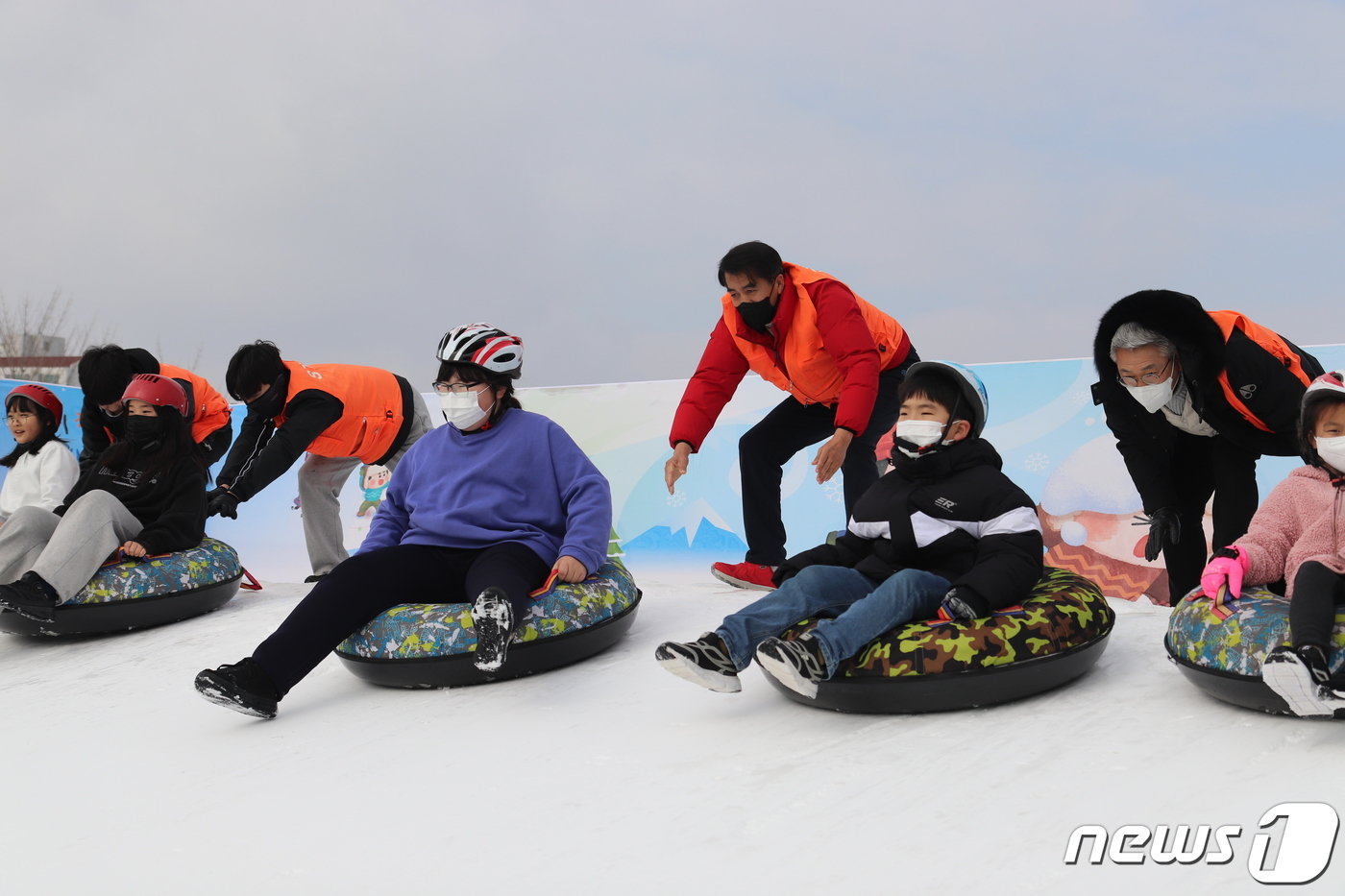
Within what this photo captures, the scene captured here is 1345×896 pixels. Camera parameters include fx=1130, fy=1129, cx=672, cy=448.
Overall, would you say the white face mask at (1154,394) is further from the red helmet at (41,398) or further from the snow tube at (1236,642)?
the red helmet at (41,398)

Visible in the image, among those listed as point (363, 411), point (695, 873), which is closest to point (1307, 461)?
point (695, 873)

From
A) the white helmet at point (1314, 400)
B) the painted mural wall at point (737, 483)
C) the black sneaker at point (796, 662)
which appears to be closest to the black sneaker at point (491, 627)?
the black sneaker at point (796, 662)

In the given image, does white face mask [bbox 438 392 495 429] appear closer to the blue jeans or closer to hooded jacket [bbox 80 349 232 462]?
the blue jeans

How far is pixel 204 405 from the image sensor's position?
20.8ft

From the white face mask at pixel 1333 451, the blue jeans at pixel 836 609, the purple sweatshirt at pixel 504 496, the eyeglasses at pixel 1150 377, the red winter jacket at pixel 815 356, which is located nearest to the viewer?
the white face mask at pixel 1333 451

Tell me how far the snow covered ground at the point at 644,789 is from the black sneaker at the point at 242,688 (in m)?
0.11

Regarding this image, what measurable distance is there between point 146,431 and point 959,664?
162 inches

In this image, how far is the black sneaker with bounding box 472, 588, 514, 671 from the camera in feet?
10.6

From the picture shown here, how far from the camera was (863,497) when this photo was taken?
3.39 metres

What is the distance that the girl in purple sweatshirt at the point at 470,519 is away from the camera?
352cm

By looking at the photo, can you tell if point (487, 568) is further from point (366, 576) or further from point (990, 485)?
point (990, 485)

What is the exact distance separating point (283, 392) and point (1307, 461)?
14.6 ft

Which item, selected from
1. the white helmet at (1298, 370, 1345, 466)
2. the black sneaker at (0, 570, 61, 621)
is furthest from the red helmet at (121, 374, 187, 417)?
the white helmet at (1298, 370, 1345, 466)

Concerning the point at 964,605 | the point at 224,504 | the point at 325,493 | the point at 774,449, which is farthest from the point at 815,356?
the point at 325,493
